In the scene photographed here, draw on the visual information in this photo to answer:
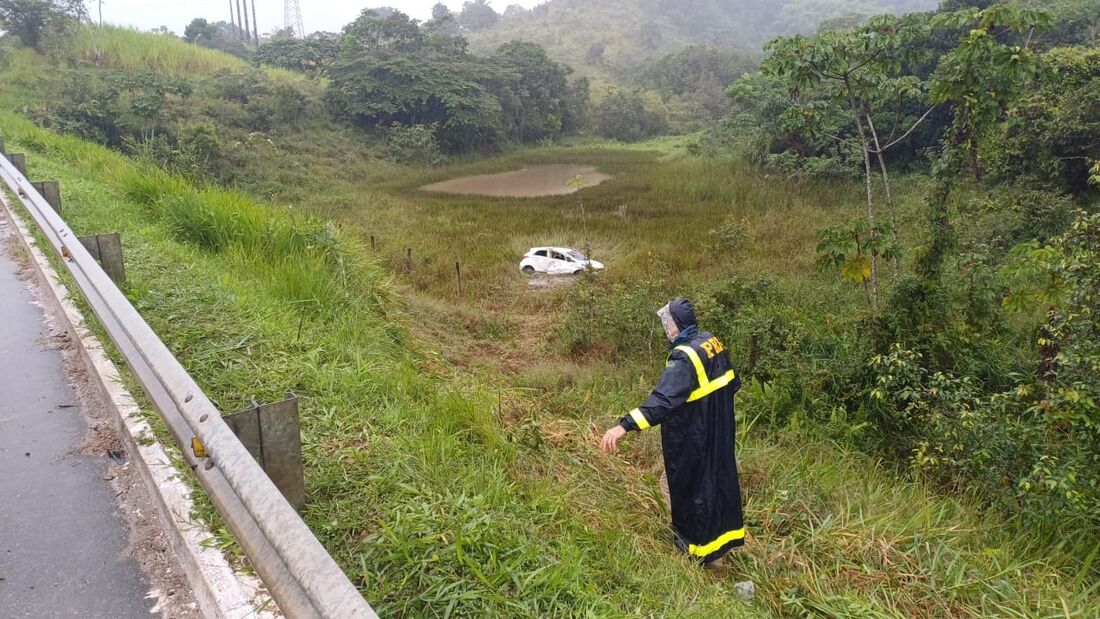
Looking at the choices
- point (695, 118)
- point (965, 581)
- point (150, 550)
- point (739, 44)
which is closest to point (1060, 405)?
point (965, 581)

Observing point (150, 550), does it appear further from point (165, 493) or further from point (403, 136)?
point (403, 136)

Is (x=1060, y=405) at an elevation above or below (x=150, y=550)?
below

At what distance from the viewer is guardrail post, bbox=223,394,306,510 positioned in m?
2.00

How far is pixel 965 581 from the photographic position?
331cm

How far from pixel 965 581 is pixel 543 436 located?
8.02ft

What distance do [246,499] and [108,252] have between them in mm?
2976

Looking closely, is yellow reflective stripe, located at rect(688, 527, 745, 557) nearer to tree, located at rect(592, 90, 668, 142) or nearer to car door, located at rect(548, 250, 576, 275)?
car door, located at rect(548, 250, 576, 275)

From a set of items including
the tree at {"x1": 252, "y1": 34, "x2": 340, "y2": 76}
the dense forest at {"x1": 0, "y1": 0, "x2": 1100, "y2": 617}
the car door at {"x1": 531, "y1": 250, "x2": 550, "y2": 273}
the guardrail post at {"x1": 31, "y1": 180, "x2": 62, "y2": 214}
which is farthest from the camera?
the tree at {"x1": 252, "y1": 34, "x2": 340, "y2": 76}

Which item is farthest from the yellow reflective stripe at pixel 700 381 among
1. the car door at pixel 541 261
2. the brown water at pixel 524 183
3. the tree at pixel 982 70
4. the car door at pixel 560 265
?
the brown water at pixel 524 183

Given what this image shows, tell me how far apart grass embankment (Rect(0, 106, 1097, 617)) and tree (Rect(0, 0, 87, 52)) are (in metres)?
26.6

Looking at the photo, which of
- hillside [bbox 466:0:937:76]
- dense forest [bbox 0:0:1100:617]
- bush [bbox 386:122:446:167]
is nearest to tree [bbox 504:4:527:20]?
hillside [bbox 466:0:937:76]

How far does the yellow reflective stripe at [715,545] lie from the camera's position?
11.3 feet

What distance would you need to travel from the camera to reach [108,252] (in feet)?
12.7

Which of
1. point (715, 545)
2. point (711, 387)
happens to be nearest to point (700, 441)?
point (711, 387)
